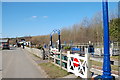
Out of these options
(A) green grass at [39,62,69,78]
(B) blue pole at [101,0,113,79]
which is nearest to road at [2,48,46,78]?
(A) green grass at [39,62,69,78]

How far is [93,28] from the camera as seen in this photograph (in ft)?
184

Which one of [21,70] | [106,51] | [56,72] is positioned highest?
[106,51]

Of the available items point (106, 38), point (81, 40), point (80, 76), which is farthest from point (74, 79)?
point (81, 40)

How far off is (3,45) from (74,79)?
6906cm

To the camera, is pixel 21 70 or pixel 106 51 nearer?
pixel 106 51

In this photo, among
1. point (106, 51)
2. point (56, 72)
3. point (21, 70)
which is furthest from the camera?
point (21, 70)

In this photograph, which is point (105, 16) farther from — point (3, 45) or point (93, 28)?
point (3, 45)

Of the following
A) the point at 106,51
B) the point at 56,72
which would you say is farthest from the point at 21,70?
the point at 106,51

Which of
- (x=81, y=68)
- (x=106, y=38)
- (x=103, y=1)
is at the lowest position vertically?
(x=81, y=68)

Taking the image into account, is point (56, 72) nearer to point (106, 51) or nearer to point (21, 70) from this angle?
point (21, 70)

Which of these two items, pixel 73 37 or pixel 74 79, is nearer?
pixel 74 79

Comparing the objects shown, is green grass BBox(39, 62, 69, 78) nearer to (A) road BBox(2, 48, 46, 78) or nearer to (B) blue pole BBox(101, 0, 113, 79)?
(A) road BBox(2, 48, 46, 78)

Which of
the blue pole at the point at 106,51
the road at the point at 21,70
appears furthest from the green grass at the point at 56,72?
the blue pole at the point at 106,51

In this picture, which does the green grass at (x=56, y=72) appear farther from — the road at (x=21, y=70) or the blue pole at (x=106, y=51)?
the blue pole at (x=106, y=51)
